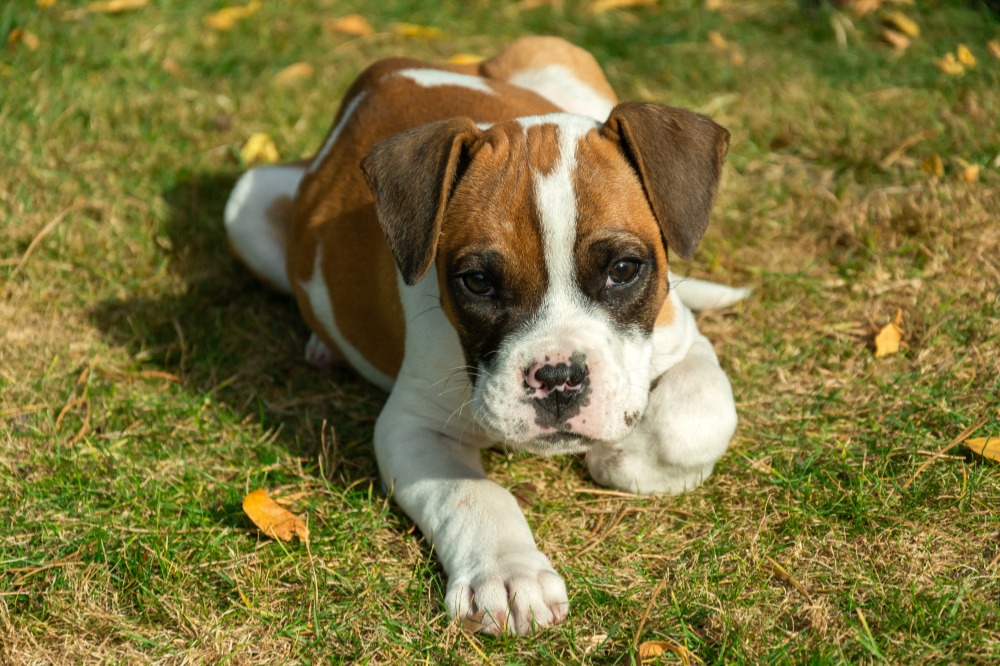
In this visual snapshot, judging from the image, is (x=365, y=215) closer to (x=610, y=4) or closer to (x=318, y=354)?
(x=318, y=354)

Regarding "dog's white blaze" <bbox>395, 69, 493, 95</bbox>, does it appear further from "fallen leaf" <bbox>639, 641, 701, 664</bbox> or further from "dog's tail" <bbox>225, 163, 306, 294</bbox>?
"fallen leaf" <bbox>639, 641, 701, 664</bbox>

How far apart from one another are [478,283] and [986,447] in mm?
2229

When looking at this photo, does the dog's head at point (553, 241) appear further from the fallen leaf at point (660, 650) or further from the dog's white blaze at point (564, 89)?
the dog's white blaze at point (564, 89)

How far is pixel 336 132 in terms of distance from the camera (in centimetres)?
628

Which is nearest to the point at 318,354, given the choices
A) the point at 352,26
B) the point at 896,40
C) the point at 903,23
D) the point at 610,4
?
the point at 352,26

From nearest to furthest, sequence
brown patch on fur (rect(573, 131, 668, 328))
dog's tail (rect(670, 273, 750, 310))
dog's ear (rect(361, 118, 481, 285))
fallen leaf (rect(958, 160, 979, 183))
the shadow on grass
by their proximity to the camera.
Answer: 1. brown patch on fur (rect(573, 131, 668, 328))
2. dog's ear (rect(361, 118, 481, 285))
3. the shadow on grass
4. dog's tail (rect(670, 273, 750, 310))
5. fallen leaf (rect(958, 160, 979, 183))

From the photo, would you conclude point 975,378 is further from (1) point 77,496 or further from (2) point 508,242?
(1) point 77,496

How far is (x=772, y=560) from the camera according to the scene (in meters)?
4.37

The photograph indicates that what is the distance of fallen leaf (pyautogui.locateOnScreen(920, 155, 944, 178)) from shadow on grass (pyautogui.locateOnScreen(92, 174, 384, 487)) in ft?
11.7

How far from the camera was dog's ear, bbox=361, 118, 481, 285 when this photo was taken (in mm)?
4312

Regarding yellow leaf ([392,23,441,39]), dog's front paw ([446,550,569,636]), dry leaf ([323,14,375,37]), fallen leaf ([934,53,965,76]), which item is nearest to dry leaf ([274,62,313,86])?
dry leaf ([323,14,375,37])

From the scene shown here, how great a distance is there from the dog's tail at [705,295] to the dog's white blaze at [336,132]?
1.94m

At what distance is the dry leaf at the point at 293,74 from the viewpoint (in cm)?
870

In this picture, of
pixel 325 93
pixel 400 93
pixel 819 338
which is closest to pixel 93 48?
pixel 325 93
